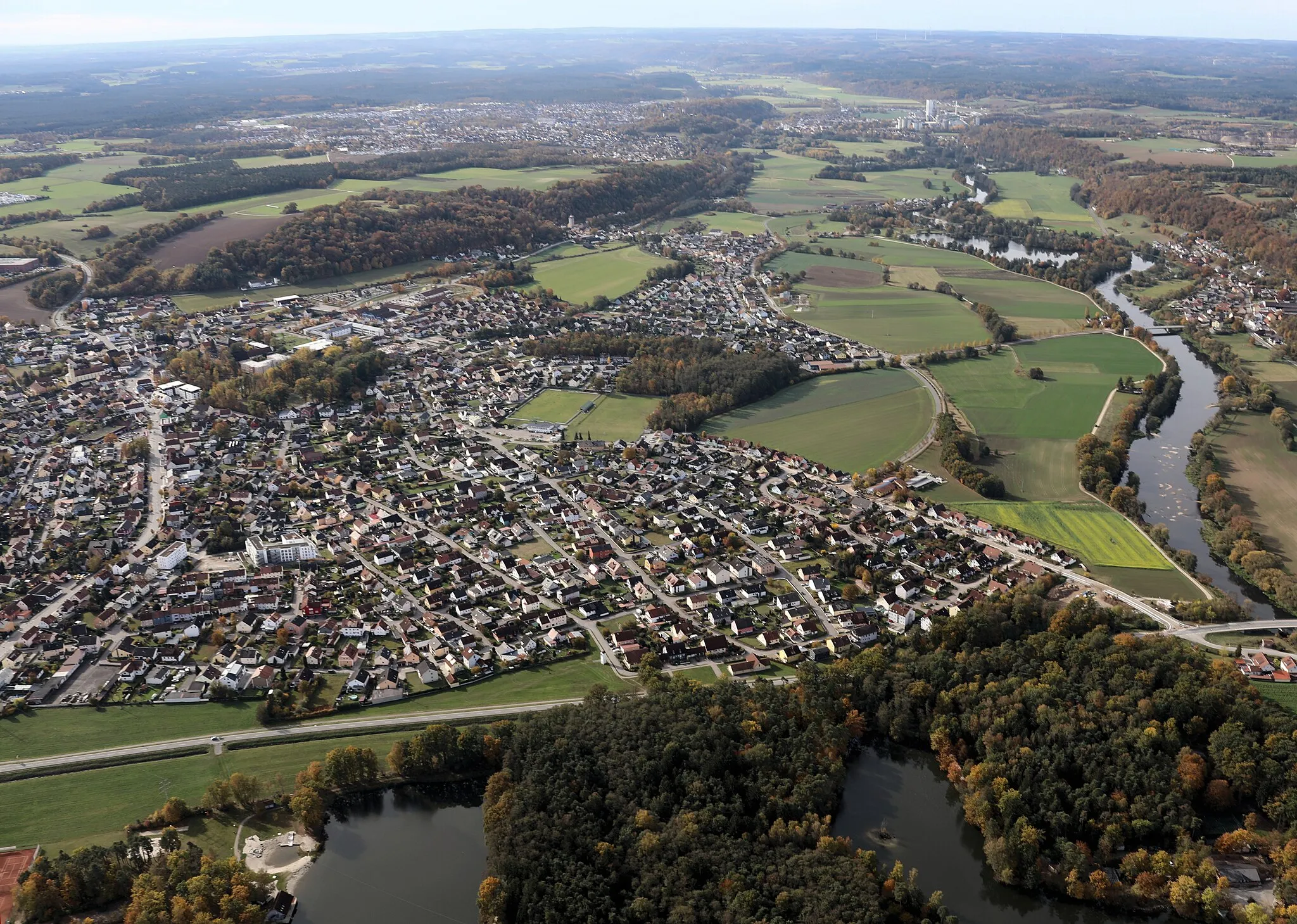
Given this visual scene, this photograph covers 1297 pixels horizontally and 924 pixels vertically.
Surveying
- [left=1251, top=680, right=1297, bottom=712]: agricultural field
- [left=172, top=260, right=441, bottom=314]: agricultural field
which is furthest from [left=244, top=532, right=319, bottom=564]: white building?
[left=172, top=260, right=441, bottom=314]: agricultural field

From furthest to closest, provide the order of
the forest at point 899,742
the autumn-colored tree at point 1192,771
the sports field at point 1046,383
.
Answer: the sports field at point 1046,383 → the autumn-colored tree at point 1192,771 → the forest at point 899,742

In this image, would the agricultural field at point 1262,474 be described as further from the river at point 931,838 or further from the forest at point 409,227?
the forest at point 409,227

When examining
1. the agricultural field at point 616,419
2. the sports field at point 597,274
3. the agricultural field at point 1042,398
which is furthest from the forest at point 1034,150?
the agricultural field at point 616,419

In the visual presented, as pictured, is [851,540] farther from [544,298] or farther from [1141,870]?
[544,298]

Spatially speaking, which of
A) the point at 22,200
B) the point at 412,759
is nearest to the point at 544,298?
the point at 412,759

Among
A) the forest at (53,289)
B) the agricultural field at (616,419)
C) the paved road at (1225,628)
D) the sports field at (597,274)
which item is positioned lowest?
the paved road at (1225,628)

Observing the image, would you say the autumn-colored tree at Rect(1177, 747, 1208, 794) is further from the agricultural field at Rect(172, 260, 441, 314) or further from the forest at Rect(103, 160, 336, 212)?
the forest at Rect(103, 160, 336, 212)
